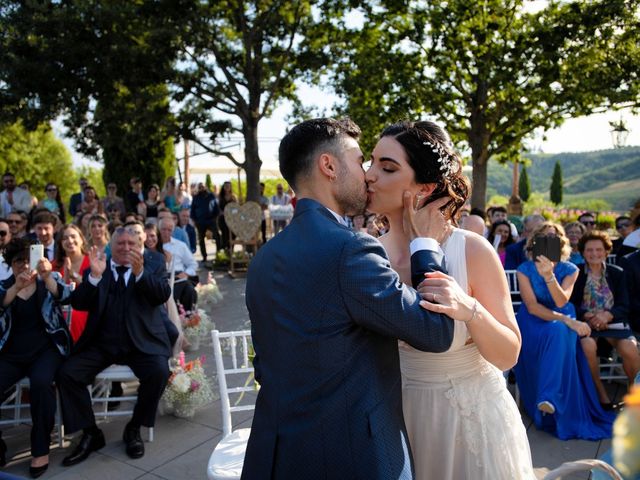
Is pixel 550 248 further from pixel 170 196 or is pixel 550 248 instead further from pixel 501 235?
pixel 170 196

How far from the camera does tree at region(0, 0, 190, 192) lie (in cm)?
1119

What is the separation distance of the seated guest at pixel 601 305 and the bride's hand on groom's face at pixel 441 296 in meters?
3.79

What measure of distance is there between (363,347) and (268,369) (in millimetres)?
290

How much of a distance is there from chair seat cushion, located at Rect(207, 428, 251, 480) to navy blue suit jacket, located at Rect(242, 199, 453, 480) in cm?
125

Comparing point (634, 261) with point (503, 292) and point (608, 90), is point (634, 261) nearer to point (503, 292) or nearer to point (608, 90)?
point (503, 292)

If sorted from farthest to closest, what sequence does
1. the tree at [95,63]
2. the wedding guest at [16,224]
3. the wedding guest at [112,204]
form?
the wedding guest at [112,204] < the tree at [95,63] < the wedding guest at [16,224]

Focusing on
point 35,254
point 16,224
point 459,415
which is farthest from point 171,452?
point 16,224

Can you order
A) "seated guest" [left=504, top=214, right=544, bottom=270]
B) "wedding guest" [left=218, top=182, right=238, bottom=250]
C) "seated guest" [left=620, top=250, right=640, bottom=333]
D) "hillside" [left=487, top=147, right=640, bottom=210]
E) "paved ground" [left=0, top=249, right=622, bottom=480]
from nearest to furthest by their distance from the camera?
"paved ground" [left=0, top=249, right=622, bottom=480]
"seated guest" [left=620, top=250, right=640, bottom=333]
"seated guest" [left=504, top=214, right=544, bottom=270]
"wedding guest" [left=218, top=182, right=238, bottom=250]
"hillside" [left=487, top=147, right=640, bottom=210]

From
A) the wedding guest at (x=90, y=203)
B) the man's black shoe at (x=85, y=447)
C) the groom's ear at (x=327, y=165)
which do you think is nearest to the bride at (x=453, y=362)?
the groom's ear at (x=327, y=165)

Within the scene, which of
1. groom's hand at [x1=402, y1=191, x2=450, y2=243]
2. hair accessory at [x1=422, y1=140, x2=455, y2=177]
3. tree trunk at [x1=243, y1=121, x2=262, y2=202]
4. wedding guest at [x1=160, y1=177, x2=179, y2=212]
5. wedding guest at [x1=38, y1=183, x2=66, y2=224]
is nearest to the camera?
groom's hand at [x1=402, y1=191, x2=450, y2=243]

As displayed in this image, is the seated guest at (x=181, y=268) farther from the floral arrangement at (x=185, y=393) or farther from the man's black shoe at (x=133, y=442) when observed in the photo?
the man's black shoe at (x=133, y=442)

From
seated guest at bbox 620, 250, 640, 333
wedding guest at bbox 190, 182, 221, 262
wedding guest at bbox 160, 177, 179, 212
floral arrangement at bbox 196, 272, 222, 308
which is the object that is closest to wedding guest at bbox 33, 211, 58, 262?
floral arrangement at bbox 196, 272, 222, 308

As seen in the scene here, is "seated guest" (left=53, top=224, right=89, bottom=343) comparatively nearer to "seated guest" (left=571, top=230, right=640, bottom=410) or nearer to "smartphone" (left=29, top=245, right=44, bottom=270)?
"smartphone" (left=29, top=245, right=44, bottom=270)

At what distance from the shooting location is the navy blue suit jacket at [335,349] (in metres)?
1.41
